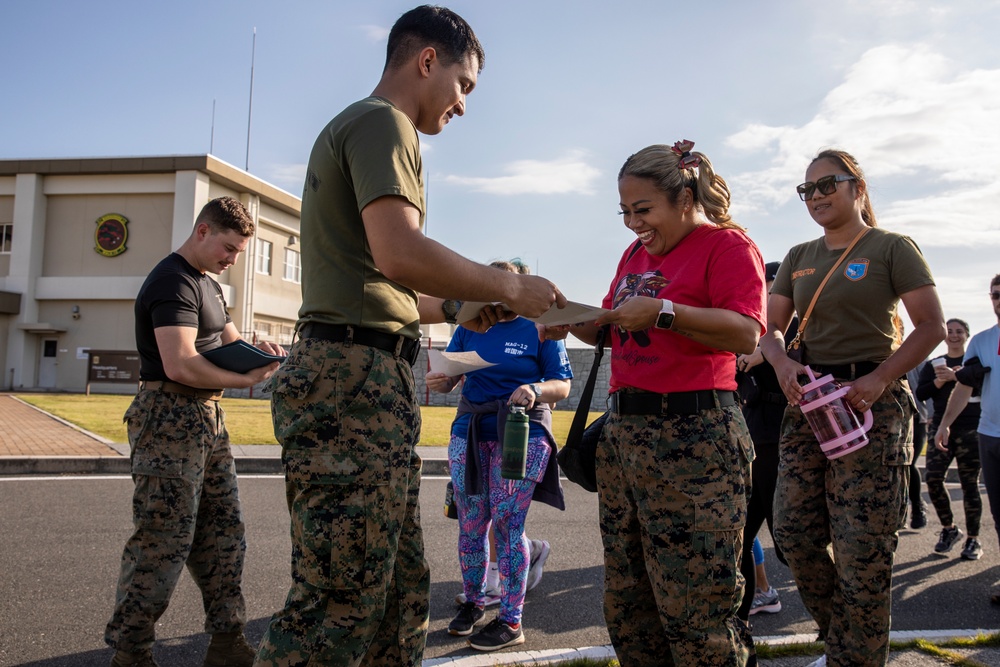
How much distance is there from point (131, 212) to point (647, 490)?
35394 millimetres

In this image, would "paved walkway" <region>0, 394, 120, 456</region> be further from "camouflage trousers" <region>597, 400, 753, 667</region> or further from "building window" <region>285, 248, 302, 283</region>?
"building window" <region>285, 248, 302, 283</region>

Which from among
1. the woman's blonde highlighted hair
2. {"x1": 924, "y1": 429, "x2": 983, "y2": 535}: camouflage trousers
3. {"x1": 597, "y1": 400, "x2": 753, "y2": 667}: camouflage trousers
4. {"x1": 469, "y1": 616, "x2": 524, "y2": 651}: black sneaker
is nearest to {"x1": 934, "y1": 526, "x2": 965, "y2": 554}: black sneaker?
{"x1": 924, "y1": 429, "x2": 983, "y2": 535}: camouflage trousers

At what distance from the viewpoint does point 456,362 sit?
14.7 ft

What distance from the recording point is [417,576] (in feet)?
8.60

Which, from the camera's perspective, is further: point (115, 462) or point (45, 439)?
point (45, 439)

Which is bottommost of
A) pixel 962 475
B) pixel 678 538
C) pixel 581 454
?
pixel 962 475

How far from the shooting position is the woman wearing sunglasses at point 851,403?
133 inches

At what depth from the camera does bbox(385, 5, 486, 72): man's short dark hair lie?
266 cm

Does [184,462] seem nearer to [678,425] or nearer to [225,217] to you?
[225,217]

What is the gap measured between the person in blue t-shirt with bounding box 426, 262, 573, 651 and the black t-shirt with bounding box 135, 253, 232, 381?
1.46m

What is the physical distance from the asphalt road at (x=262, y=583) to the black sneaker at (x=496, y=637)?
0.07m

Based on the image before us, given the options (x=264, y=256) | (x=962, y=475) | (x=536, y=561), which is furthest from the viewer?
(x=264, y=256)

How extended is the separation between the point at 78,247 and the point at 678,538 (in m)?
36.5

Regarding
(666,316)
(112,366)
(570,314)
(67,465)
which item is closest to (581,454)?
(570,314)
